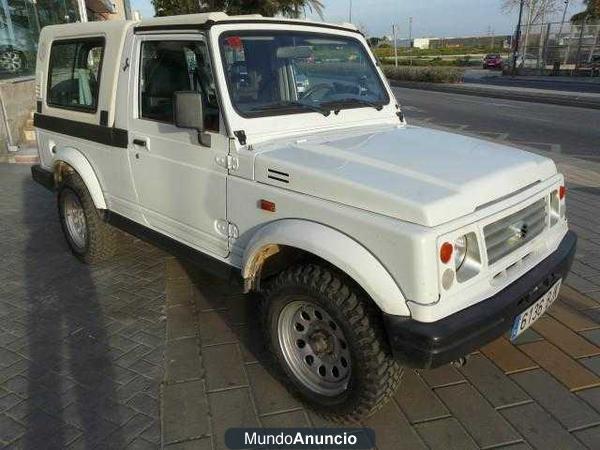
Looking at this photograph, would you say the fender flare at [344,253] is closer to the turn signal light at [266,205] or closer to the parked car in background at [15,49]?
the turn signal light at [266,205]

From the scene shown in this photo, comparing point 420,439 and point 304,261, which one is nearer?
point 420,439

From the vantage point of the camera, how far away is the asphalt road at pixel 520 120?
1048 centimetres

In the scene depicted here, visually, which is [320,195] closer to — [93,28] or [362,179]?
[362,179]

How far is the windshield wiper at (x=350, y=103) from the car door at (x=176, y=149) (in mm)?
828

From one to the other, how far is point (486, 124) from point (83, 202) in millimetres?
11349

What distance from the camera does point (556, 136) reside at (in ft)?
37.2

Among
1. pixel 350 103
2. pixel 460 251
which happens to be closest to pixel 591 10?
pixel 350 103

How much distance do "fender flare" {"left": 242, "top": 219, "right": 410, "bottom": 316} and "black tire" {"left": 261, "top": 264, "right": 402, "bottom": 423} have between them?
0.14m

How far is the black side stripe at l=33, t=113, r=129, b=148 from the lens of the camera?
375cm

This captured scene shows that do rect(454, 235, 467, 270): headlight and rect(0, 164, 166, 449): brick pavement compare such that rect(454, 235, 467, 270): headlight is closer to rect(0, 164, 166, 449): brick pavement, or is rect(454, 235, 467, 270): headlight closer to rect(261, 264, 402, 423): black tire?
rect(261, 264, 402, 423): black tire

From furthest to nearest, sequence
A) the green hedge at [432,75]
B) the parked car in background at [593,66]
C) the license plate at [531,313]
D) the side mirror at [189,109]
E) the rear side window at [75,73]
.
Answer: the parked car in background at [593,66] → the green hedge at [432,75] → the rear side window at [75,73] → the side mirror at [189,109] → the license plate at [531,313]

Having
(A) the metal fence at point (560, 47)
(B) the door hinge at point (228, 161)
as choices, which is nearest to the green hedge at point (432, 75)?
(A) the metal fence at point (560, 47)

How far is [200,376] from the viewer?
9.95 feet

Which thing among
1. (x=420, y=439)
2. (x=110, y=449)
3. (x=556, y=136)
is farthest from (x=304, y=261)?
(x=556, y=136)
